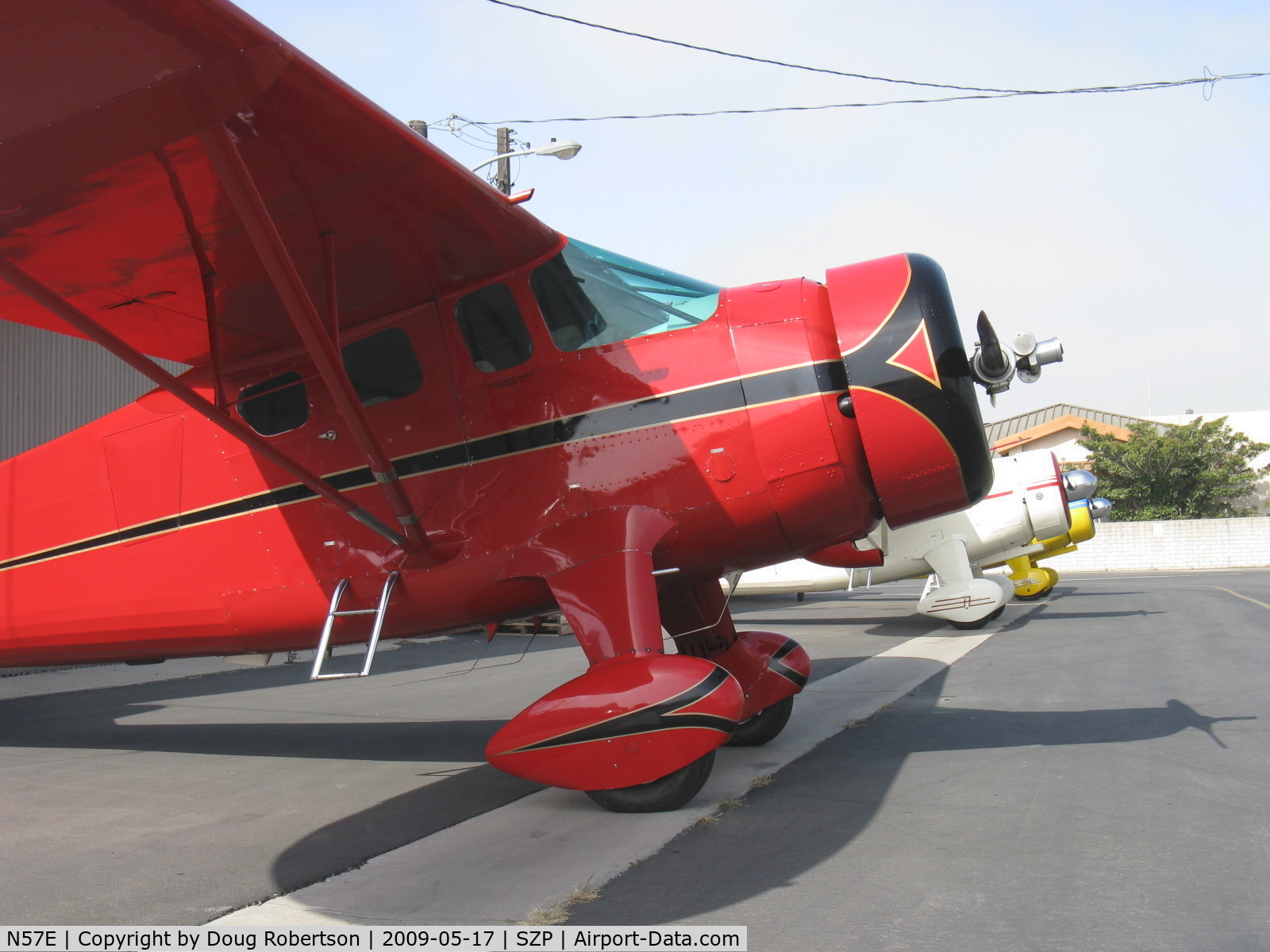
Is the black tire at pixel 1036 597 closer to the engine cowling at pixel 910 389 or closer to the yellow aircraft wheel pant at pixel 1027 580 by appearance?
the yellow aircraft wheel pant at pixel 1027 580

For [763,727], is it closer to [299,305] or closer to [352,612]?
[352,612]

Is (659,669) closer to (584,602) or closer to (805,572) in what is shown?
(584,602)

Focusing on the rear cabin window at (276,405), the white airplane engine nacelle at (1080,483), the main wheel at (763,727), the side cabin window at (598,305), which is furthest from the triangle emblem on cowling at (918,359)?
the white airplane engine nacelle at (1080,483)

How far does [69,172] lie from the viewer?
3.63m

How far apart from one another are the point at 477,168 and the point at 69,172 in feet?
40.5

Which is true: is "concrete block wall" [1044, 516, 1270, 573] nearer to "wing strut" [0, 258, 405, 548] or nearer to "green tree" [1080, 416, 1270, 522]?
"green tree" [1080, 416, 1270, 522]

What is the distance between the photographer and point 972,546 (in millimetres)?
14883

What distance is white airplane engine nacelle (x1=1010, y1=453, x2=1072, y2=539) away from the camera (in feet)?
49.1

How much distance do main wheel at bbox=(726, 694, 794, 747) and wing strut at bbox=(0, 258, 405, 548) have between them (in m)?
2.53

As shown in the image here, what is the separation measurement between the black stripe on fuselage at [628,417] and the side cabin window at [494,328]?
41 cm

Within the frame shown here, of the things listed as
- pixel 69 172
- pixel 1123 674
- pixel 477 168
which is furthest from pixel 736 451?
pixel 477 168

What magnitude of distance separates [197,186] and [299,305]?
70 cm

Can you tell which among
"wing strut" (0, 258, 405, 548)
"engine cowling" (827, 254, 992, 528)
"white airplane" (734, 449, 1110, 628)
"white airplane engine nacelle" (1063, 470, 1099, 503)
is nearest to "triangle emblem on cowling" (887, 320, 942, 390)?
"engine cowling" (827, 254, 992, 528)

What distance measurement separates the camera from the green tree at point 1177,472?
3841 cm
